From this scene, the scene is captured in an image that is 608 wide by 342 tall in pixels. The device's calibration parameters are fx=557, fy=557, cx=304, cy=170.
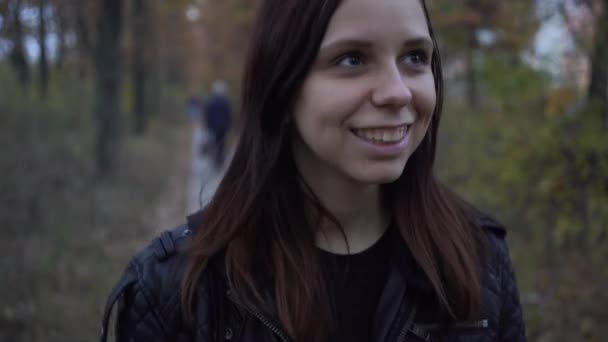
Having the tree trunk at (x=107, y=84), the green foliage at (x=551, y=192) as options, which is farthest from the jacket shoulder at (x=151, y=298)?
the tree trunk at (x=107, y=84)

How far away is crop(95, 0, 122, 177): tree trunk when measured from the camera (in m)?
9.23

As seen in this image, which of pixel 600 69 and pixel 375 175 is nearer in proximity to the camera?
pixel 375 175

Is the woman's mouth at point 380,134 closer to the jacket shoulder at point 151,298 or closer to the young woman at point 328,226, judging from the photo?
the young woman at point 328,226

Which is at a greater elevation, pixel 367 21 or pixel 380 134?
pixel 367 21

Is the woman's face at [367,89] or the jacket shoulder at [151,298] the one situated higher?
the woman's face at [367,89]

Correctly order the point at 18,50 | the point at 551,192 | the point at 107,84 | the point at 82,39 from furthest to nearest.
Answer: the point at 82,39 → the point at 107,84 → the point at 18,50 → the point at 551,192

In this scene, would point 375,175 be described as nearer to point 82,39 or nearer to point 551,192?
point 551,192

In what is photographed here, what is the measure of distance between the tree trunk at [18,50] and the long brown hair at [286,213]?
5.83m

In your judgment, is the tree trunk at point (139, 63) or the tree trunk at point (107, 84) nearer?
the tree trunk at point (107, 84)

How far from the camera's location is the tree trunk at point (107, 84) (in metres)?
9.23

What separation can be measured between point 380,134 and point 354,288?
1.49 ft

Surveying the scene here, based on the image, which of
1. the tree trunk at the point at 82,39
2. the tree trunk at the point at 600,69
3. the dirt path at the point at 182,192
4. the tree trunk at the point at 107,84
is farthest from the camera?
the tree trunk at the point at 82,39

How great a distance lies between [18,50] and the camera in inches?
281

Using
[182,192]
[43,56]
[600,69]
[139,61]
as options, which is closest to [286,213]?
[600,69]
